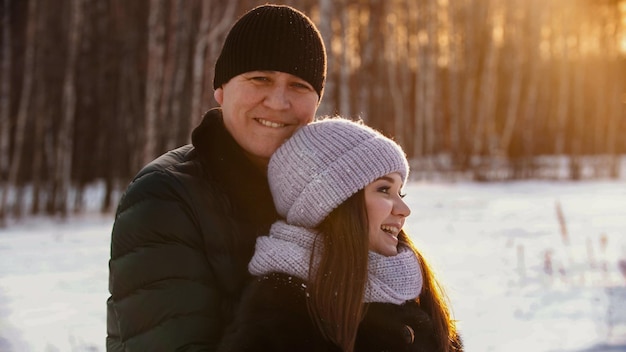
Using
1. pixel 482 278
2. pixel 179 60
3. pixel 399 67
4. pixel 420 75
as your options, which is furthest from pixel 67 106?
pixel 399 67

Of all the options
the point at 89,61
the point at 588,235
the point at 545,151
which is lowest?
the point at 545,151

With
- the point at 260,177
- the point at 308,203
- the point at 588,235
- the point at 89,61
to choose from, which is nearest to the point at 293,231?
the point at 308,203

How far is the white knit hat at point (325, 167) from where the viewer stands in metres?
2.05

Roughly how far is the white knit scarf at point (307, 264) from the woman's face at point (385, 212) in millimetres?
45

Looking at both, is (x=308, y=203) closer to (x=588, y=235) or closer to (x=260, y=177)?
(x=260, y=177)

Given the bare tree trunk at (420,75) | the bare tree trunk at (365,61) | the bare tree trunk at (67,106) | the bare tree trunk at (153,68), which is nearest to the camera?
the bare tree trunk at (153,68)

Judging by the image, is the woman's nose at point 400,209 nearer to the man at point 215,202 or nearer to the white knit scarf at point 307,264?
the white knit scarf at point 307,264

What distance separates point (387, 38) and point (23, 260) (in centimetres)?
1616

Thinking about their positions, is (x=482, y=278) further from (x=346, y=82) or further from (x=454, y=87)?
(x=454, y=87)

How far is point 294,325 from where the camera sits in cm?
185

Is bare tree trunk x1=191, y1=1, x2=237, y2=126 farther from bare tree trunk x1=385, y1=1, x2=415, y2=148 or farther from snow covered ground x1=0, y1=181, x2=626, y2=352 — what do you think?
bare tree trunk x1=385, y1=1, x2=415, y2=148

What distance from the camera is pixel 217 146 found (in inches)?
90.8

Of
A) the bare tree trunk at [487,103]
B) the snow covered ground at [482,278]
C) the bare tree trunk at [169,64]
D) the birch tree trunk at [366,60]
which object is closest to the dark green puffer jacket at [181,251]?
the snow covered ground at [482,278]

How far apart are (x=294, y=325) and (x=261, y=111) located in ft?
2.58
